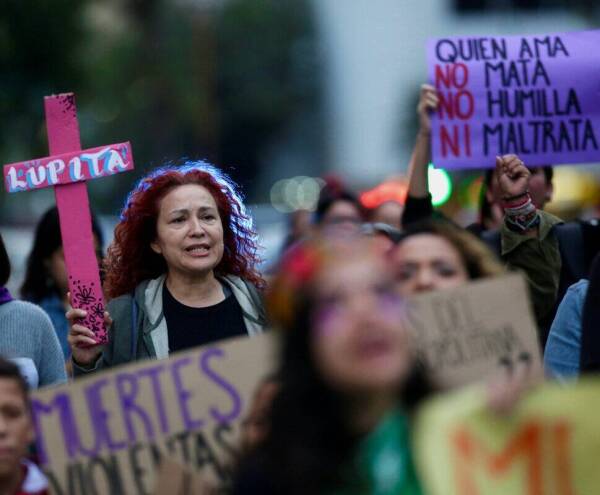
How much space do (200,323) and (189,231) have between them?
340mm

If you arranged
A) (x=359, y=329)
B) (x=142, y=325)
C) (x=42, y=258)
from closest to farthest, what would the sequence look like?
1. (x=359, y=329)
2. (x=142, y=325)
3. (x=42, y=258)

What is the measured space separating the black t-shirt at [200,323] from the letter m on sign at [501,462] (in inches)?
90.0

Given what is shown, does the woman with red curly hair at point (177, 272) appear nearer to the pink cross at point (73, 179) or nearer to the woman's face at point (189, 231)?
the woman's face at point (189, 231)

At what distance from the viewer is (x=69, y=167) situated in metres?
5.41

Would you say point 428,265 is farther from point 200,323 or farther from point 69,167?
point 69,167

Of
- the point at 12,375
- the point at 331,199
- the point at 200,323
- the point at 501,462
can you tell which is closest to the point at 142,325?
the point at 200,323

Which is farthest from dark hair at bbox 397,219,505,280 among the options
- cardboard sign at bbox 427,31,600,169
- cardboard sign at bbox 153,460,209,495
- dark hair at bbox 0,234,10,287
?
cardboard sign at bbox 427,31,600,169

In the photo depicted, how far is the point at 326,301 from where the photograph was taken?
2.97 meters

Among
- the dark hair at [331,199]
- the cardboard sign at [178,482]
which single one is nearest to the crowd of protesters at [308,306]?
the cardboard sign at [178,482]

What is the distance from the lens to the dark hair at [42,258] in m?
7.42

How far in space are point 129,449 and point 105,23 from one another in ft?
129

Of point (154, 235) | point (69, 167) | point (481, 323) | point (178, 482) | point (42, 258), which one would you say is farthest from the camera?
point (42, 258)

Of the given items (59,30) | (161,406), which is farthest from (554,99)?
(59,30)

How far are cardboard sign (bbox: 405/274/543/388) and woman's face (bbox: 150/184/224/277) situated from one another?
5.17 ft
